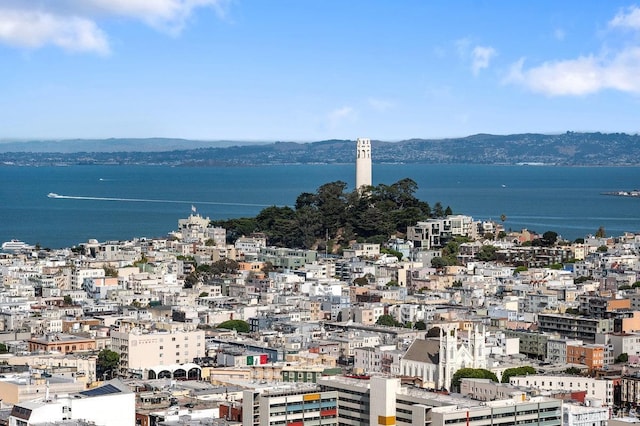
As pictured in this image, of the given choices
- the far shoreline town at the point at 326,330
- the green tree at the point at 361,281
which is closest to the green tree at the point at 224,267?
the far shoreline town at the point at 326,330

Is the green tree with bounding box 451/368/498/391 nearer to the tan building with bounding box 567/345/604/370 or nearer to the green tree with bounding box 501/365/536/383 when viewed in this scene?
the green tree with bounding box 501/365/536/383

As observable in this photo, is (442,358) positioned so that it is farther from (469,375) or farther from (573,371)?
(573,371)

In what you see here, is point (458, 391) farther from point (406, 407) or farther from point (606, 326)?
point (606, 326)

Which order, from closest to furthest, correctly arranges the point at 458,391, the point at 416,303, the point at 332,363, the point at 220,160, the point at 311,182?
the point at 458,391 → the point at 332,363 → the point at 416,303 → the point at 311,182 → the point at 220,160

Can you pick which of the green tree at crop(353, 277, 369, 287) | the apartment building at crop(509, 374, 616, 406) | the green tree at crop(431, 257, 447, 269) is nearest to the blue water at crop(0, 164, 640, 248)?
the green tree at crop(431, 257, 447, 269)

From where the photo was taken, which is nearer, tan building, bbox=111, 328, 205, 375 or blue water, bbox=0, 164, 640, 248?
tan building, bbox=111, 328, 205, 375

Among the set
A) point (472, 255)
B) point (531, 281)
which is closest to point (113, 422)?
point (531, 281)
